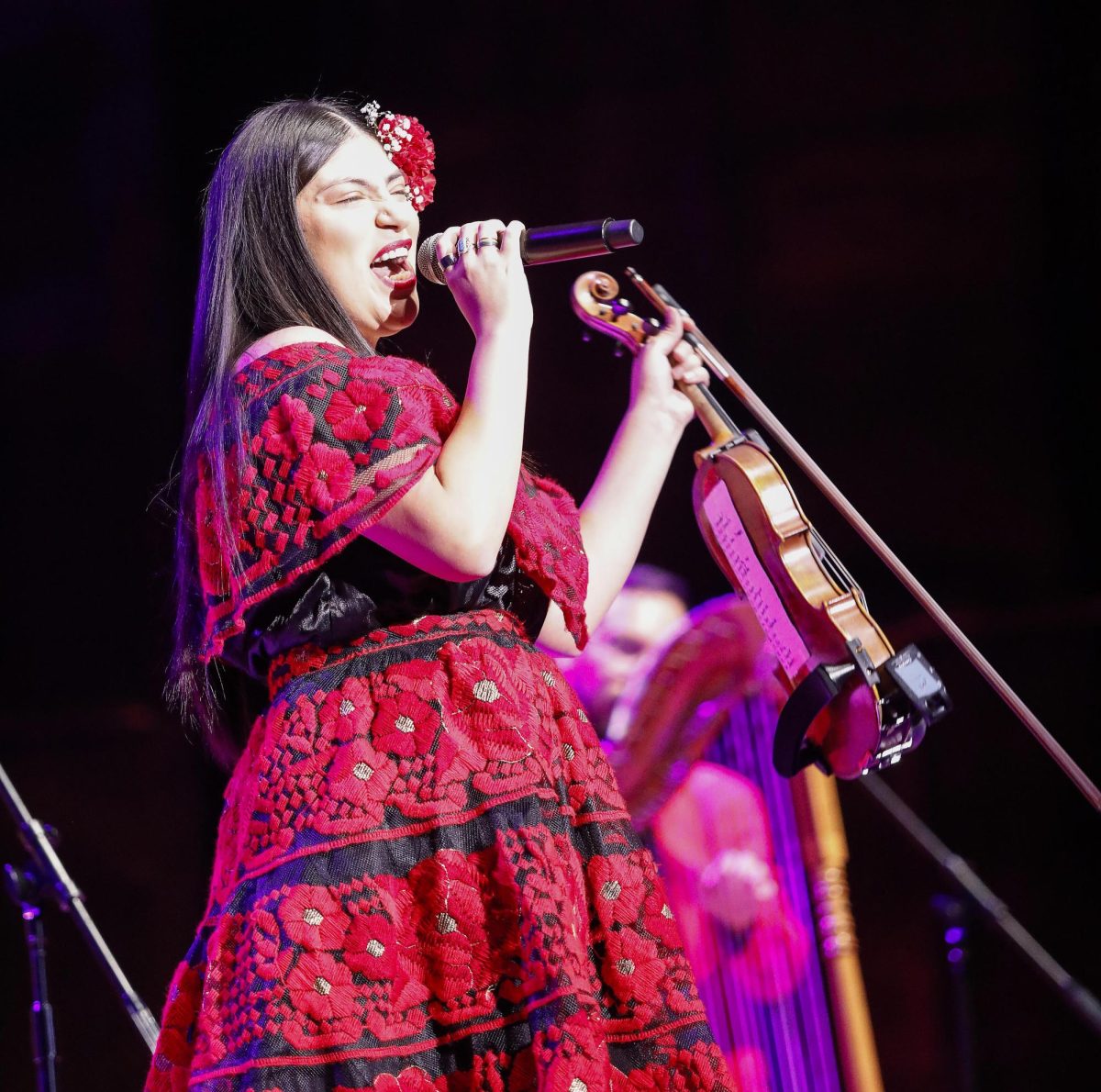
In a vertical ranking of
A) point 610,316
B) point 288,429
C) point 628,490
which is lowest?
point 628,490

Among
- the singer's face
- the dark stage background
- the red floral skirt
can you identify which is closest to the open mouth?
the singer's face

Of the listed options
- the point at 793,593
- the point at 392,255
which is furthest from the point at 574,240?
the point at 793,593

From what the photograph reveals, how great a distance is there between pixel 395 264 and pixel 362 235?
2.1 inches

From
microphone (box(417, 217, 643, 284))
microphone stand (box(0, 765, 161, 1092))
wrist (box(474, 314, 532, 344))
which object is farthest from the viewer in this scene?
microphone stand (box(0, 765, 161, 1092))

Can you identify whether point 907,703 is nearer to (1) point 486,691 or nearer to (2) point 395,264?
(1) point 486,691

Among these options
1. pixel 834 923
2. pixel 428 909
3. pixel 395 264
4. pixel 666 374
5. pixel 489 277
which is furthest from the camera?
pixel 834 923

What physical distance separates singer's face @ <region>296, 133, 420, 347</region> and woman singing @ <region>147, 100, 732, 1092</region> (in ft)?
0.14

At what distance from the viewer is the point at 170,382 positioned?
345 centimetres

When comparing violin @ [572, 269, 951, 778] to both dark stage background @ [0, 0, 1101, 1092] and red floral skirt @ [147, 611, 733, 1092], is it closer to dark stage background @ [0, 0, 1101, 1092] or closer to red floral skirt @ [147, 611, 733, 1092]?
red floral skirt @ [147, 611, 733, 1092]

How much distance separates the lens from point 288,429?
1.32 metres

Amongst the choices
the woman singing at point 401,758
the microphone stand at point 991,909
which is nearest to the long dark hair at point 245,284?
the woman singing at point 401,758

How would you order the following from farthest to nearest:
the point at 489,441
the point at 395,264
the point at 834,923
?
the point at 834,923 < the point at 395,264 < the point at 489,441

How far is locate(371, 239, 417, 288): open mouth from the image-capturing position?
1.61 meters

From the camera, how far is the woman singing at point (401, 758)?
1.16m
